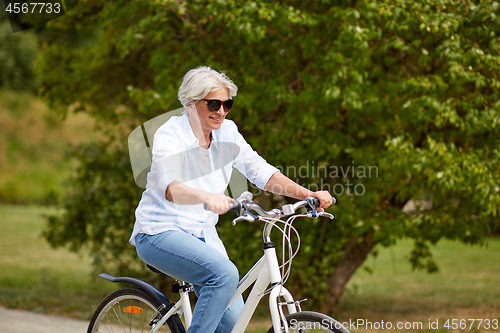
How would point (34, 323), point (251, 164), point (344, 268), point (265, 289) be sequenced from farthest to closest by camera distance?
1. point (344, 268)
2. point (34, 323)
3. point (251, 164)
4. point (265, 289)

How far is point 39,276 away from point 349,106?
910 cm

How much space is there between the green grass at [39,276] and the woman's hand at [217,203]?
420cm

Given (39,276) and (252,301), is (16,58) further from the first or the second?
(252,301)

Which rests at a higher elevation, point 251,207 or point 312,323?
point 251,207

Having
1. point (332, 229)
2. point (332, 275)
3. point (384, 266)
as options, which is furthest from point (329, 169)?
point (384, 266)

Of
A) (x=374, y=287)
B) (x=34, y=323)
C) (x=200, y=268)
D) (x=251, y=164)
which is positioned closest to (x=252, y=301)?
(x=200, y=268)

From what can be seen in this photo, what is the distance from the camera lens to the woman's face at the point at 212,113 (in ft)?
9.12

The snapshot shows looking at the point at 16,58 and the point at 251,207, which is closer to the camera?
the point at 251,207

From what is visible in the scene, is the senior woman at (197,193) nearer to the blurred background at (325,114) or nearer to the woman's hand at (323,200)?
the woman's hand at (323,200)

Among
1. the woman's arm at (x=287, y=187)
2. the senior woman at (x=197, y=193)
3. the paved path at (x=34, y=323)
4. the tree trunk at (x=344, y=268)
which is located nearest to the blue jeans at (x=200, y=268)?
the senior woman at (x=197, y=193)

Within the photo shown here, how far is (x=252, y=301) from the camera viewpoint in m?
2.62

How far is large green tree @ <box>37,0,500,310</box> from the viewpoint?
5230 mm

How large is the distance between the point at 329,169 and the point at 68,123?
35.1 meters

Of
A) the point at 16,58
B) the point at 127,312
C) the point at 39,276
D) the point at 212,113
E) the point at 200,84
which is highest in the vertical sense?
the point at 16,58
